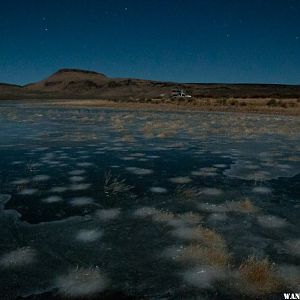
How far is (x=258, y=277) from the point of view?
331 cm

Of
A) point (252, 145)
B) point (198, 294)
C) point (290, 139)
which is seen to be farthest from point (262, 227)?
point (290, 139)

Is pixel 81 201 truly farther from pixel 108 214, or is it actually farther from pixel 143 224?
pixel 143 224

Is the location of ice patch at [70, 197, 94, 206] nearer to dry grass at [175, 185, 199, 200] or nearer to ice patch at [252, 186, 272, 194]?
dry grass at [175, 185, 199, 200]

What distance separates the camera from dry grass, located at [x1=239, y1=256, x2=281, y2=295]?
315cm

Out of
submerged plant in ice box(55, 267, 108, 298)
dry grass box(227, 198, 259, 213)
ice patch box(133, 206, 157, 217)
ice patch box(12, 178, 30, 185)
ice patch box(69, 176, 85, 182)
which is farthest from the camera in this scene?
ice patch box(69, 176, 85, 182)

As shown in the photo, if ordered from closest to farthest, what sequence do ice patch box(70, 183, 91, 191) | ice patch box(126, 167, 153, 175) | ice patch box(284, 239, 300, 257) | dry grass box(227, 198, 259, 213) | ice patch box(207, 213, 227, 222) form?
ice patch box(284, 239, 300, 257), ice patch box(207, 213, 227, 222), dry grass box(227, 198, 259, 213), ice patch box(70, 183, 91, 191), ice patch box(126, 167, 153, 175)

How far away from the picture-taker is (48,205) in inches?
209

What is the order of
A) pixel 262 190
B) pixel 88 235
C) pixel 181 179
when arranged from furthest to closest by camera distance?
1. pixel 181 179
2. pixel 262 190
3. pixel 88 235

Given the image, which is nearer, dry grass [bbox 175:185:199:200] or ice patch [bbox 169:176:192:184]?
dry grass [bbox 175:185:199:200]

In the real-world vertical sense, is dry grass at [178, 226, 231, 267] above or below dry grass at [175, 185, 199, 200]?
above

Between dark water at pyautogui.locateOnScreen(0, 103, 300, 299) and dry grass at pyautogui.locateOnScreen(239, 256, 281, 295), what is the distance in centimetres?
2

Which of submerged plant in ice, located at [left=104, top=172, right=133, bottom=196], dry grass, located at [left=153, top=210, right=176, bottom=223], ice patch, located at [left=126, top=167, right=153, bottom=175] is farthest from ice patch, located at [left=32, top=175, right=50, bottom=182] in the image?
dry grass, located at [left=153, top=210, right=176, bottom=223]

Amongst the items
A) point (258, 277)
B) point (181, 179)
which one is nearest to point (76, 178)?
point (181, 179)

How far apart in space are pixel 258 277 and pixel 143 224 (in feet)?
5.42
